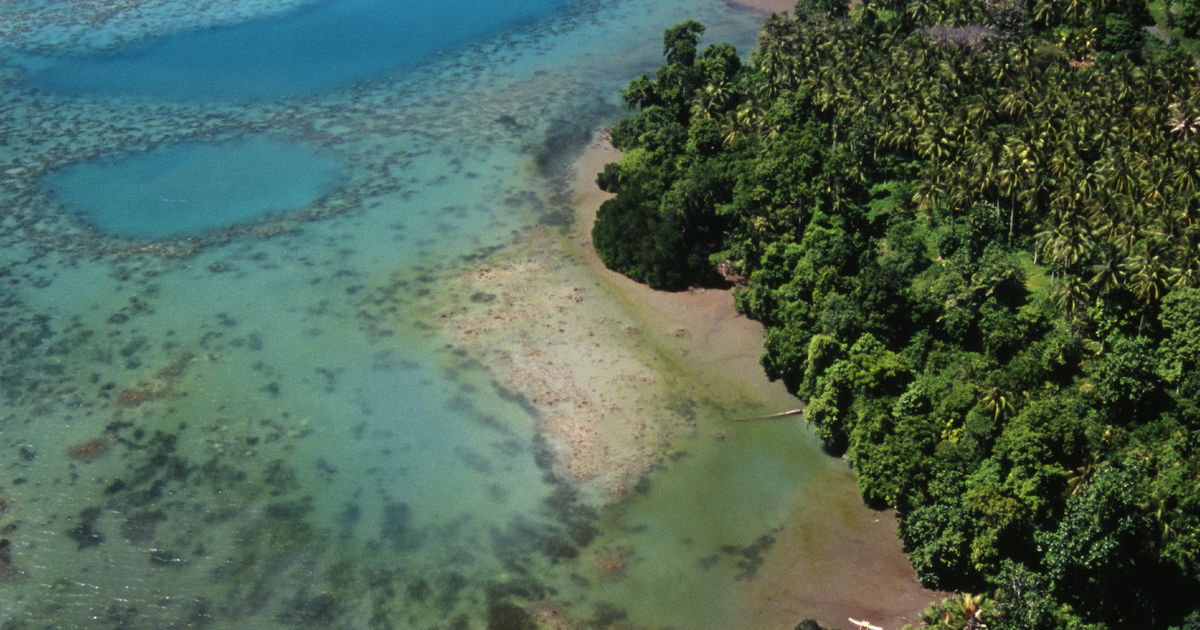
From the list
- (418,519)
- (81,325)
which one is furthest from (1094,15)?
(81,325)

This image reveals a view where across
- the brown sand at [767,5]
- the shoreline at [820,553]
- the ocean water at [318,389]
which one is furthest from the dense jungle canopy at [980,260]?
the brown sand at [767,5]

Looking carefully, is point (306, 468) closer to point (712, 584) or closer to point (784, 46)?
point (712, 584)

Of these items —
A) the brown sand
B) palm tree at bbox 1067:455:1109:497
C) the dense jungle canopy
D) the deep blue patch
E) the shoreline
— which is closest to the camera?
the dense jungle canopy

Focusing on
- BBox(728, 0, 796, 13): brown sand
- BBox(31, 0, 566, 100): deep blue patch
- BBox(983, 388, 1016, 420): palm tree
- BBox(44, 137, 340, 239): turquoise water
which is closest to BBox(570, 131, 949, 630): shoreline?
BBox(983, 388, 1016, 420): palm tree

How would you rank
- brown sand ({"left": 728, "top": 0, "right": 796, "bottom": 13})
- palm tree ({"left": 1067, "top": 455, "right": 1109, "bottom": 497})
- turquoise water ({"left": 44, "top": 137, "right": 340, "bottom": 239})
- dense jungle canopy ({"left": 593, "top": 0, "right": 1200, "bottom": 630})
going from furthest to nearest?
1. brown sand ({"left": 728, "top": 0, "right": 796, "bottom": 13})
2. turquoise water ({"left": 44, "top": 137, "right": 340, "bottom": 239})
3. palm tree ({"left": 1067, "top": 455, "right": 1109, "bottom": 497})
4. dense jungle canopy ({"left": 593, "top": 0, "right": 1200, "bottom": 630})

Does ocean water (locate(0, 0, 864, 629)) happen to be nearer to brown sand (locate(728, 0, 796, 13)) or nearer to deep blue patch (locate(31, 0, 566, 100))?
deep blue patch (locate(31, 0, 566, 100))

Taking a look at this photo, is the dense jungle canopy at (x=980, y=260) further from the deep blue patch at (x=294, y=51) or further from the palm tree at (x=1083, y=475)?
the deep blue patch at (x=294, y=51)
